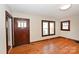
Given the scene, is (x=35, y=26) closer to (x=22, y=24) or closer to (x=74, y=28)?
(x=22, y=24)

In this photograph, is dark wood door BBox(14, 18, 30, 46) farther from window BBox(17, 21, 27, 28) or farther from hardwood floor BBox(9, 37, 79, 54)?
hardwood floor BBox(9, 37, 79, 54)

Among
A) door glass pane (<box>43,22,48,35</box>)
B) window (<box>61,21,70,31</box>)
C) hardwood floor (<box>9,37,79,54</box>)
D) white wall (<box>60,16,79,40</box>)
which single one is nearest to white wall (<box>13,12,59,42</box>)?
door glass pane (<box>43,22,48,35</box>)

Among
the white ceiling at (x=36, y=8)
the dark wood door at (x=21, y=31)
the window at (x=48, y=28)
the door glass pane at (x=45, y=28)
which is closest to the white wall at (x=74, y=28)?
the window at (x=48, y=28)

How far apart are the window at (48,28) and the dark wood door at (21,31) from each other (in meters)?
1.32

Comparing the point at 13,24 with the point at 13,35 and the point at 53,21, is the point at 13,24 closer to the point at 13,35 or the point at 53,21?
the point at 13,35

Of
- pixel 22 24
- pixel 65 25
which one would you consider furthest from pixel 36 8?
pixel 65 25

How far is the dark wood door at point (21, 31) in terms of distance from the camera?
3812 mm

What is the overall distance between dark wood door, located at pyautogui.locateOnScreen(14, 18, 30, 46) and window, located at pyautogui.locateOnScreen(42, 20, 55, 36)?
1.32 metres

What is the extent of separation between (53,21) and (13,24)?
3188mm

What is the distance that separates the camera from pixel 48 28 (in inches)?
223

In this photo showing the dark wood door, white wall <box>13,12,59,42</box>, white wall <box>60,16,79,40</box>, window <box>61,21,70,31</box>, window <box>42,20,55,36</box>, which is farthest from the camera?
window <box>61,21,70,31</box>

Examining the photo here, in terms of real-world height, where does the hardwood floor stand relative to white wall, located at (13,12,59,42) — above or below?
below

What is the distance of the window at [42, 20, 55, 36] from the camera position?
532 cm
